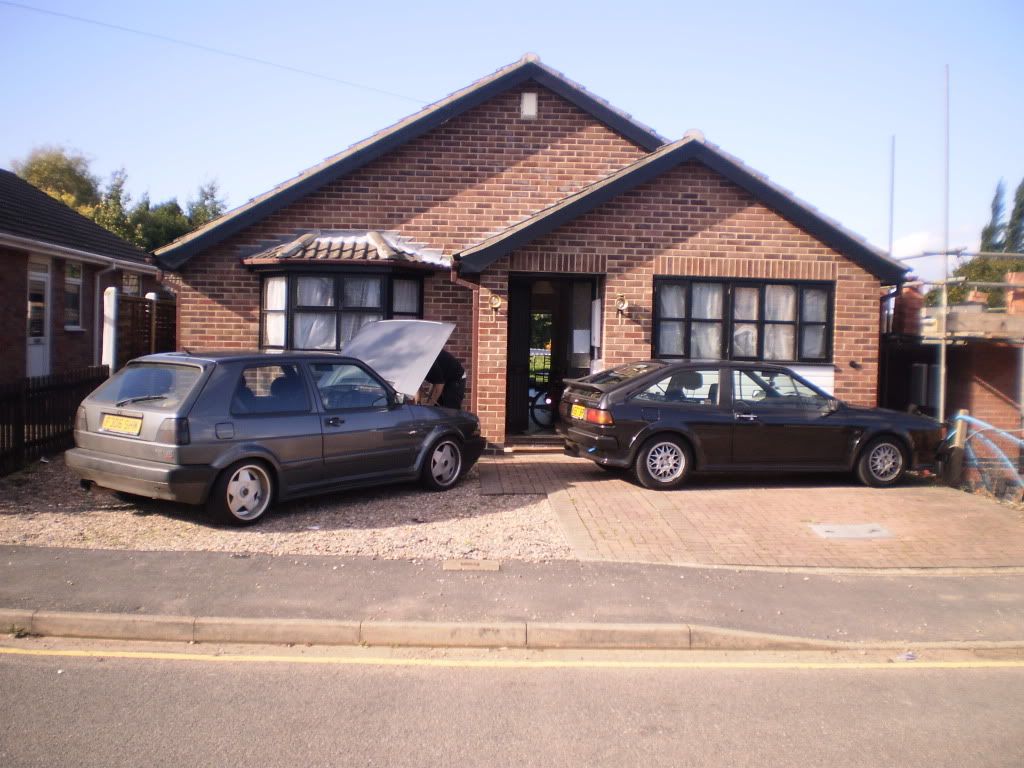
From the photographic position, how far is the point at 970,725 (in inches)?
180

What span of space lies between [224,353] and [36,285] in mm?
11602

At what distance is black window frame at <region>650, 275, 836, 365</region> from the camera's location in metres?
12.2

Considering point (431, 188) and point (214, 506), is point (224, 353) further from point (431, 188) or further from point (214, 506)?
point (431, 188)

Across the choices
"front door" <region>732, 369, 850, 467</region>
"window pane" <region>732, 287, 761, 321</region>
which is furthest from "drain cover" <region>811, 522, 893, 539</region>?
"window pane" <region>732, 287, 761, 321</region>

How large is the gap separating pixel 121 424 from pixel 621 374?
18.3 feet

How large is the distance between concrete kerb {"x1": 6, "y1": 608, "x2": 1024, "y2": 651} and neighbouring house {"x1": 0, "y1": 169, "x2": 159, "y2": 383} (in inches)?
408

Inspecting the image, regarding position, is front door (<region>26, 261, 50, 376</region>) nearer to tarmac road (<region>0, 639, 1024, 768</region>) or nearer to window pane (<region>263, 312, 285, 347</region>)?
window pane (<region>263, 312, 285, 347</region>)

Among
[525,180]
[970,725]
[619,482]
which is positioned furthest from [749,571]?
[525,180]

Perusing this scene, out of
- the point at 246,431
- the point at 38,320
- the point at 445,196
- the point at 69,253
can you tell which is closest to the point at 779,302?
the point at 445,196

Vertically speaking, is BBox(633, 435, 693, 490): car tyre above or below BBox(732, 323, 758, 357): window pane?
below

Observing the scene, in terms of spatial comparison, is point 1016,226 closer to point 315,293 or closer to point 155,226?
point 315,293

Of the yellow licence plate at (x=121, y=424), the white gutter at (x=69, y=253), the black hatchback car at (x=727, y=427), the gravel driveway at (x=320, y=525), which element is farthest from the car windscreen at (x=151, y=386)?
the white gutter at (x=69, y=253)

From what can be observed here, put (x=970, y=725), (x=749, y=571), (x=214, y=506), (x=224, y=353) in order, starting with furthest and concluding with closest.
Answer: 1. (x=224, y=353)
2. (x=214, y=506)
3. (x=749, y=571)
4. (x=970, y=725)

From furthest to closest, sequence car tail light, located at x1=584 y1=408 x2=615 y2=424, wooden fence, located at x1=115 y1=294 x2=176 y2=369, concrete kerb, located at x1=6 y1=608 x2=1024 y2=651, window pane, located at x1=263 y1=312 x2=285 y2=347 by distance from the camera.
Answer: wooden fence, located at x1=115 y1=294 x2=176 y2=369, window pane, located at x1=263 y1=312 x2=285 y2=347, car tail light, located at x1=584 y1=408 x2=615 y2=424, concrete kerb, located at x1=6 y1=608 x2=1024 y2=651
